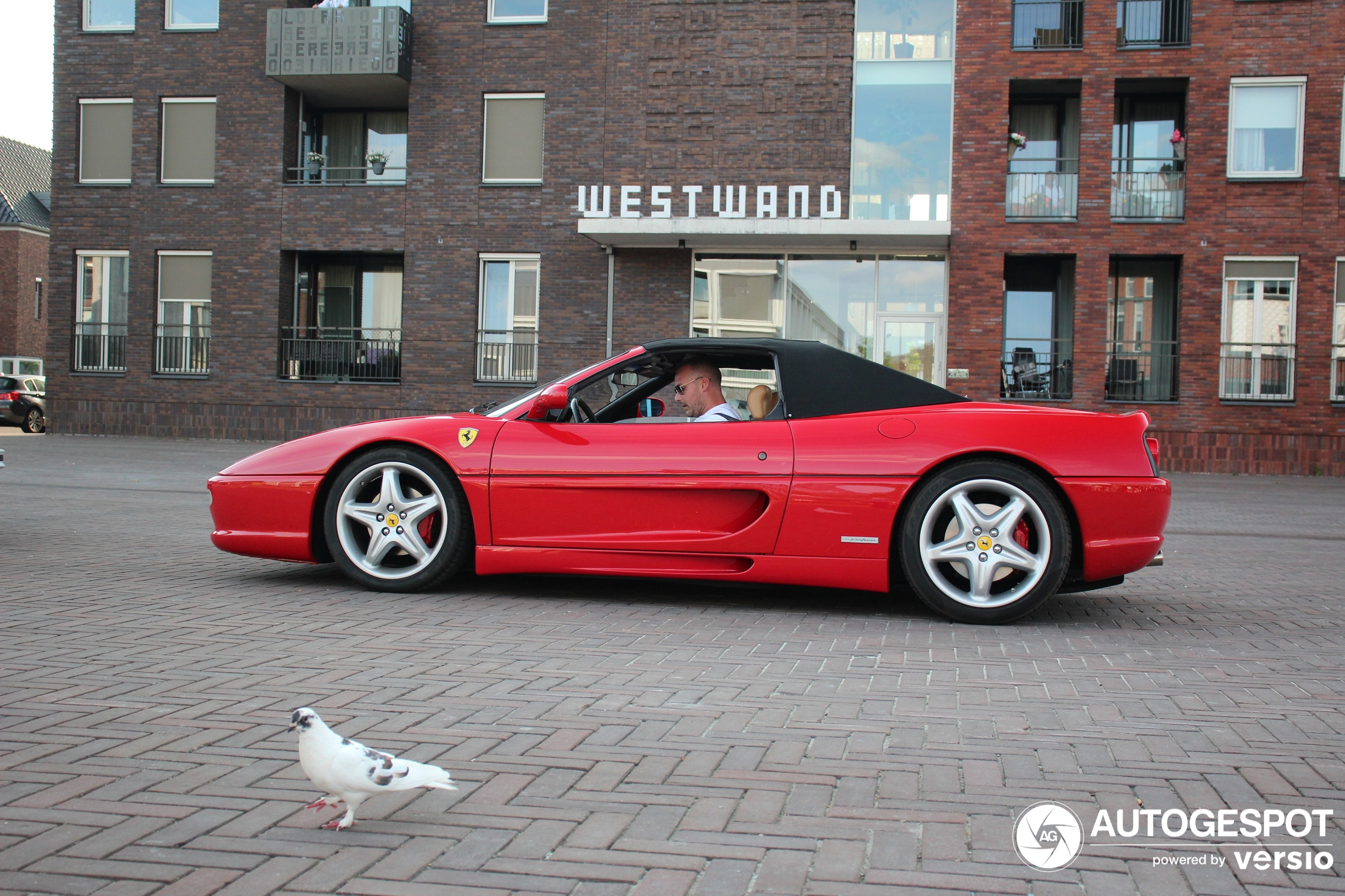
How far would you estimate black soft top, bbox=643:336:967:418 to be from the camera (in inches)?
208

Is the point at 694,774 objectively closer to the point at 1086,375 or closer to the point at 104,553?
the point at 104,553

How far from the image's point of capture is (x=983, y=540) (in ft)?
16.3

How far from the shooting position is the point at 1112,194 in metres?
20.3

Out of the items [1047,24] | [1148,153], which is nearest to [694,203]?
[1047,24]

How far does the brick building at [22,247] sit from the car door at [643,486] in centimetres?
4874

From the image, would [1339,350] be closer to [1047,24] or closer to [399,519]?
[1047,24]

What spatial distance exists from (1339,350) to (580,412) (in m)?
18.5

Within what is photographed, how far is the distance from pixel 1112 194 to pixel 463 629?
61.6ft

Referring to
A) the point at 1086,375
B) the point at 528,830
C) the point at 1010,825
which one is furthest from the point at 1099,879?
the point at 1086,375

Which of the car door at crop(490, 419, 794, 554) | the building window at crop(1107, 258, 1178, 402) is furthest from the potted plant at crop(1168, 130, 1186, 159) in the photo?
the car door at crop(490, 419, 794, 554)

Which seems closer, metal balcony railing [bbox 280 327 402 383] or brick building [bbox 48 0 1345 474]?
brick building [bbox 48 0 1345 474]

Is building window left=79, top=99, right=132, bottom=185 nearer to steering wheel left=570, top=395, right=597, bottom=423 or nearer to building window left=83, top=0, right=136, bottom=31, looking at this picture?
building window left=83, top=0, right=136, bottom=31
